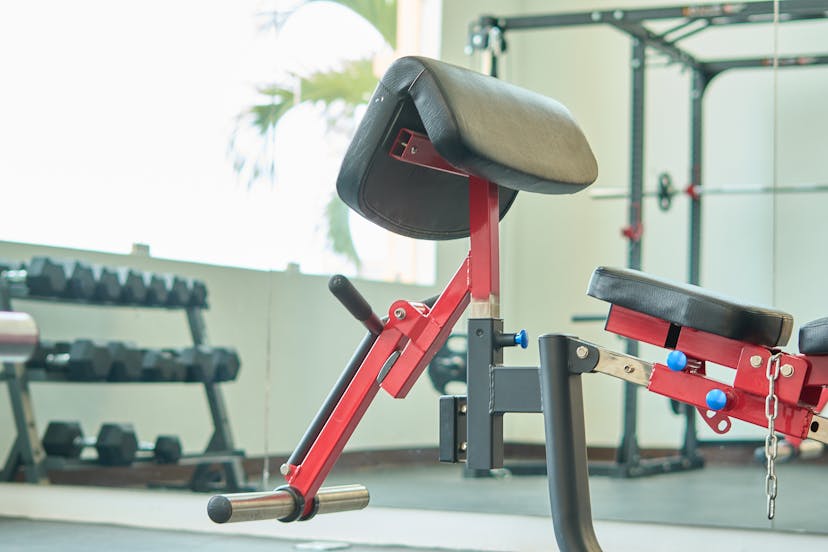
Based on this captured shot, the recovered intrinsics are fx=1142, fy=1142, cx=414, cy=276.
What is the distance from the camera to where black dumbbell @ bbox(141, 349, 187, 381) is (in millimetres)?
4055

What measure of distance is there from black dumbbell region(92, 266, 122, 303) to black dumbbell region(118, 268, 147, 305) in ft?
0.06

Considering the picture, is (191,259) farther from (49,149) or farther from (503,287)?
(503,287)

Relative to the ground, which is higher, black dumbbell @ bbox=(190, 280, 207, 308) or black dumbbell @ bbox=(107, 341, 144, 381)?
black dumbbell @ bbox=(190, 280, 207, 308)

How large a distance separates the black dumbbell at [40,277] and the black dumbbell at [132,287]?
9.0 inches

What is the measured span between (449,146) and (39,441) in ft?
8.52

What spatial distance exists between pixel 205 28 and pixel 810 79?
2.21m

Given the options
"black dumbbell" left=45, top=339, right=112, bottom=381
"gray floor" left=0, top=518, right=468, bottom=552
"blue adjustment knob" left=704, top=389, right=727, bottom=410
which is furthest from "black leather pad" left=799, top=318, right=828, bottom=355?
"black dumbbell" left=45, top=339, right=112, bottom=381

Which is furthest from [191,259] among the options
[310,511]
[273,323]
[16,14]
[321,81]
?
[310,511]

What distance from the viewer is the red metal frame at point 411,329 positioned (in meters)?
2.09

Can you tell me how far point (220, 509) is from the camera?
7.06ft

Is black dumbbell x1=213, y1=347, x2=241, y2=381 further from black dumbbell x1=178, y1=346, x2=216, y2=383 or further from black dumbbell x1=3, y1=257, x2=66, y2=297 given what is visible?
black dumbbell x1=3, y1=257, x2=66, y2=297

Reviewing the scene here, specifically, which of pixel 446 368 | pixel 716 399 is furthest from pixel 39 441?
pixel 716 399

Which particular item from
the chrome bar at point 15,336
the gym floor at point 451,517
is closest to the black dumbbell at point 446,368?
the gym floor at point 451,517

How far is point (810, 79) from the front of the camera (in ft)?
10.6
